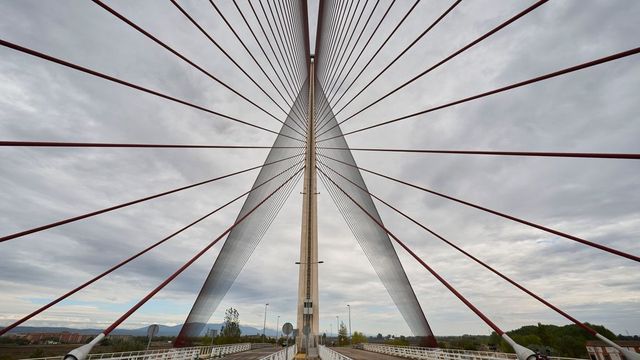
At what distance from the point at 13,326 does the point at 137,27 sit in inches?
168

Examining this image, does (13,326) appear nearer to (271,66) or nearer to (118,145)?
(118,145)

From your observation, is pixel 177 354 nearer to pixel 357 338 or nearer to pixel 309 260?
pixel 309 260

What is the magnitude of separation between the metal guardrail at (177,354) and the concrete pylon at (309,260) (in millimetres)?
5257

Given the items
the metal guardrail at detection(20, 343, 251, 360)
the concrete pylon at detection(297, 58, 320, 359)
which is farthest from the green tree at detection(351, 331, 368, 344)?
the concrete pylon at detection(297, 58, 320, 359)

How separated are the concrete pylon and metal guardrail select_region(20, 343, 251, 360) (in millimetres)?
5257

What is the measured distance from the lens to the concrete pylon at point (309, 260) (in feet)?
53.8

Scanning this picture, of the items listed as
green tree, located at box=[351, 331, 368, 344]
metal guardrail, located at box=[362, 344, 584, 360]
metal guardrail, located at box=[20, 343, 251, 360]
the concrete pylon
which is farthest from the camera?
green tree, located at box=[351, 331, 368, 344]

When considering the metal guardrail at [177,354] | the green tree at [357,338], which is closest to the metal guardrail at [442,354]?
the metal guardrail at [177,354]

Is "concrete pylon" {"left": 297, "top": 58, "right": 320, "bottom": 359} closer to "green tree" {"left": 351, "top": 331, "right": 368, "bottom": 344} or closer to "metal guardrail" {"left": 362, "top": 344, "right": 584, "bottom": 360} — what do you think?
"metal guardrail" {"left": 362, "top": 344, "right": 584, "bottom": 360}

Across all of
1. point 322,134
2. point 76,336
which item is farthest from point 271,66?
point 76,336

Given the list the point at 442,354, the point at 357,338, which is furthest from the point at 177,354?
the point at 357,338

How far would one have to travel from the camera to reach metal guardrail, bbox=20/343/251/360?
14.6m

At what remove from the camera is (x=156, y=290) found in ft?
13.4

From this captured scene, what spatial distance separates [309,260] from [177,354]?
843cm
